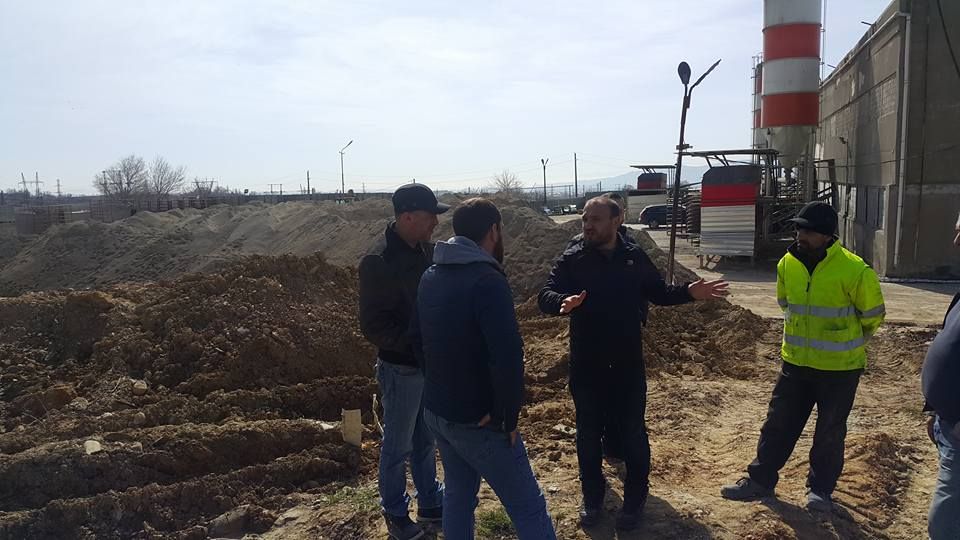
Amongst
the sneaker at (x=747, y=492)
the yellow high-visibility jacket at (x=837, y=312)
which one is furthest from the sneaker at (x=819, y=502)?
the yellow high-visibility jacket at (x=837, y=312)

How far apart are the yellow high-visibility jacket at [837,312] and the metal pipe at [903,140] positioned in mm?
12067

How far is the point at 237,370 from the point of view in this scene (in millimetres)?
7082

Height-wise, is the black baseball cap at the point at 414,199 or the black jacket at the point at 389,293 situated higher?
the black baseball cap at the point at 414,199

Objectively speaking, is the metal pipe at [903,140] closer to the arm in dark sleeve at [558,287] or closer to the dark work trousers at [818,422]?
the dark work trousers at [818,422]

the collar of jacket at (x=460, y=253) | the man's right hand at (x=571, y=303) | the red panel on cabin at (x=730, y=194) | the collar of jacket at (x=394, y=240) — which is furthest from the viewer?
the red panel on cabin at (x=730, y=194)

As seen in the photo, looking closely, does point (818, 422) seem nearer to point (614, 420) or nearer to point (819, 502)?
point (819, 502)

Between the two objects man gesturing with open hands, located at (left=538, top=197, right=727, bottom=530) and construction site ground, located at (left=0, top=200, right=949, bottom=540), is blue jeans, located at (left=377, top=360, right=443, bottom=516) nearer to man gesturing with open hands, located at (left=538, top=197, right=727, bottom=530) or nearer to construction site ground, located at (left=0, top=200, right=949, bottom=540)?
construction site ground, located at (left=0, top=200, right=949, bottom=540)

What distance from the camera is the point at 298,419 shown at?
5.91 m

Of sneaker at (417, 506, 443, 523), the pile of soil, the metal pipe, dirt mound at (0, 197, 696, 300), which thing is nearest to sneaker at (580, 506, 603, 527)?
sneaker at (417, 506, 443, 523)

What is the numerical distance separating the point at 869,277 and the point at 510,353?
2359 millimetres

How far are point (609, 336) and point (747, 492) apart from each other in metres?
1.43

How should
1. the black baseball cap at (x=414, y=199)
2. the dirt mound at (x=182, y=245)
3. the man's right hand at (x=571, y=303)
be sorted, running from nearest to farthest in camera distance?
the man's right hand at (x=571, y=303) < the black baseball cap at (x=414, y=199) < the dirt mound at (x=182, y=245)

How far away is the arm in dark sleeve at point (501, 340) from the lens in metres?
2.75

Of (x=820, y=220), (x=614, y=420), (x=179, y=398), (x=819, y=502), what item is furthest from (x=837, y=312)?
(x=179, y=398)
